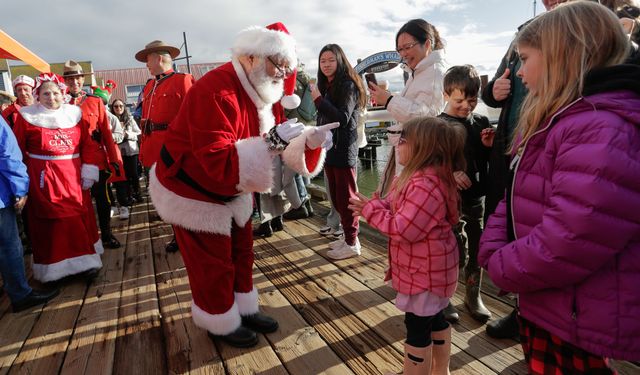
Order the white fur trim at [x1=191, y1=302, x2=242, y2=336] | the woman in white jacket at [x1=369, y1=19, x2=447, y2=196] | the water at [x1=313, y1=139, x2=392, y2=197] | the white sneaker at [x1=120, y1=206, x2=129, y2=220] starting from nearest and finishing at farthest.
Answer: the white fur trim at [x1=191, y1=302, x2=242, y2=336]
the woman in white jacket at [x1=369, y1=19, x2=447, y2=196]
the white sneaker at [x1=120, y1=206, x2=129, y2=220]
the water at [x1=313, y1=139, x2=392, y2=197]

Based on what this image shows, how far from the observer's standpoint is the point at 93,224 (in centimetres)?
327

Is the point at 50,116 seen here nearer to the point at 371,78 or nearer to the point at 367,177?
the point at 371,78

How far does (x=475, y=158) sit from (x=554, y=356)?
3.74ft

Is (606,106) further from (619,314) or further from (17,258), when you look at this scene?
(17,258)

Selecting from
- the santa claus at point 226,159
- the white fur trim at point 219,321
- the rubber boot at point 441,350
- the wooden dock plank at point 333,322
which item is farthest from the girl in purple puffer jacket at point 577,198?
the white fur trim at point 219,321

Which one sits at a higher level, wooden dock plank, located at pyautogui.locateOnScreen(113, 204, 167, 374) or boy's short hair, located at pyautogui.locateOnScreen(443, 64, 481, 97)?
boy's short hair, located at pyautogui.locateOnScreen(443, 64, 481, 97)

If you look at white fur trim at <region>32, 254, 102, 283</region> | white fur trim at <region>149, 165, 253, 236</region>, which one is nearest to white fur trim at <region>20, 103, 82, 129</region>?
white fur trim at <region>32, 254, 102, 283</region>

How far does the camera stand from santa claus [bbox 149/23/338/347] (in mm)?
1646

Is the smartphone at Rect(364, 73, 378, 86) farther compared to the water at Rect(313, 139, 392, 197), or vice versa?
the water at Rect(313, 139, 392, 197)

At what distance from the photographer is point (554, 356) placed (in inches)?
41.6

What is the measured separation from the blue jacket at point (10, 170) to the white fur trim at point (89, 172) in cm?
53

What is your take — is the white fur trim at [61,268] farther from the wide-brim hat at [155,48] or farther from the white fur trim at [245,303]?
the wide-brim hat at [155,48]

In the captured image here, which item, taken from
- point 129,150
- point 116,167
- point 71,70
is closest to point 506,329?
point 116,167

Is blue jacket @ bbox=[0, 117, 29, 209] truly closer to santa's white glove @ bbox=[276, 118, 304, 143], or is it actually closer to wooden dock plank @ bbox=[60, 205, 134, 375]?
wooden dock plank @ bbox=[60, 205, 134, 375]
